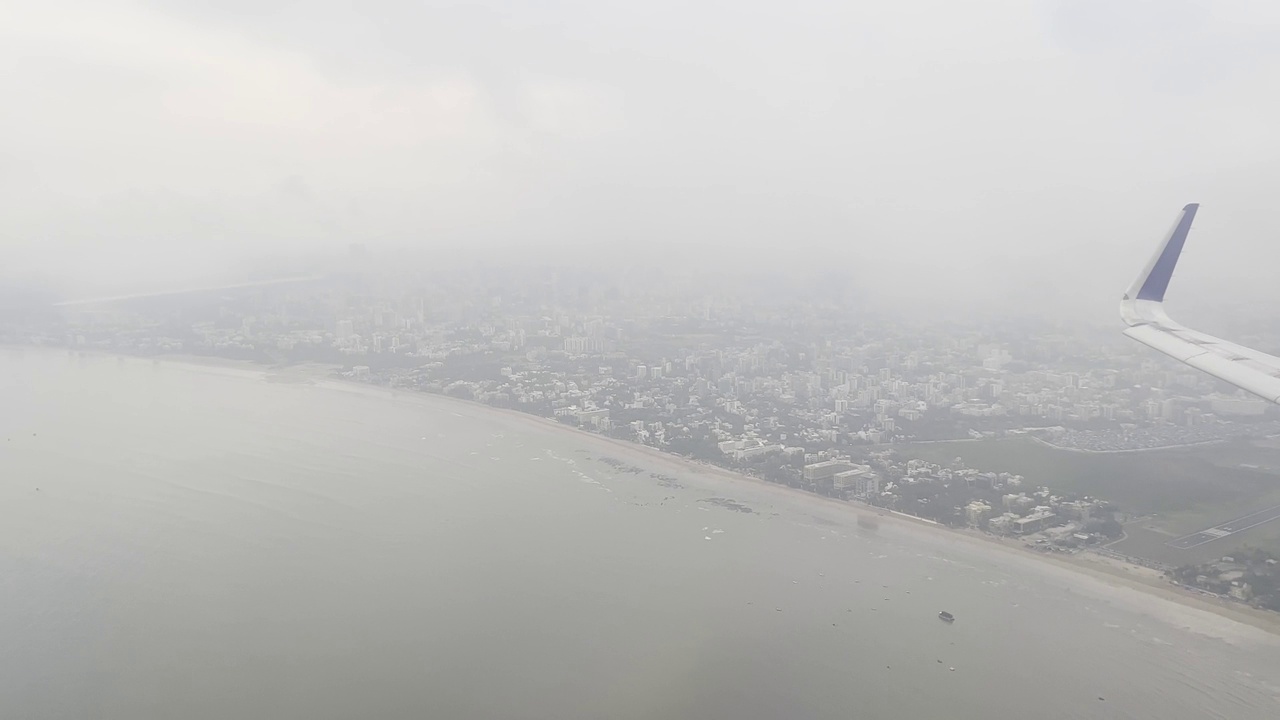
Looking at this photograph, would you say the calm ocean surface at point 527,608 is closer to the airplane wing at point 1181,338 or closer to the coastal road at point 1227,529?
the coastal road at point 1227,529

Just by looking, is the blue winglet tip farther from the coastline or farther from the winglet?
the coastline

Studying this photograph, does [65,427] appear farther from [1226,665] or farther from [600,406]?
[1226,665]

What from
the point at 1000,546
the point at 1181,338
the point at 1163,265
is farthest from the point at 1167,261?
the point at 1000,546

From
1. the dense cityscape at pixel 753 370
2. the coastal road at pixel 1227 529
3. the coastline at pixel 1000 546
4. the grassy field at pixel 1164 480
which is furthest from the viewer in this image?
the dense cityscape at pixel 753 370

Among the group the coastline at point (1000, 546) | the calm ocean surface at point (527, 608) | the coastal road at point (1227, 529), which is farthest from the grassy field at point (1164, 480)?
the calm ocean surface at point (527, 608)

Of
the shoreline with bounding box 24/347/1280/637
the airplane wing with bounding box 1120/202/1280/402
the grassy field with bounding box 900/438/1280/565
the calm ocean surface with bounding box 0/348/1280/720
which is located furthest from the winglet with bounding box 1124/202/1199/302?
the grassy field with bounding box 900/438/1280/565

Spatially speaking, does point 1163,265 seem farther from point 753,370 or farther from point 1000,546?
point 753,370
